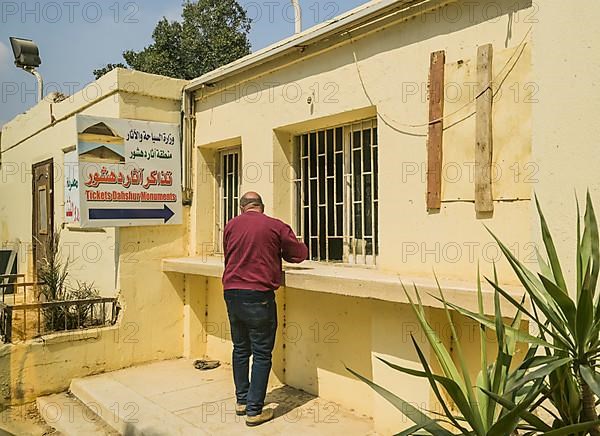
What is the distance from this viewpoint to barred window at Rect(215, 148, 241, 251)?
7242 millimetres

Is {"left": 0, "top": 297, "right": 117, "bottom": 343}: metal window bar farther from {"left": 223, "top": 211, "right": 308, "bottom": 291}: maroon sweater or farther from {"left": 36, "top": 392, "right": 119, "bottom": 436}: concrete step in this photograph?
{"left": 223, "top": 211, "right": 308, "bottom": 291}: maroon sweater

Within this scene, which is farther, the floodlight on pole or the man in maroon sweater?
the floodlight on pole

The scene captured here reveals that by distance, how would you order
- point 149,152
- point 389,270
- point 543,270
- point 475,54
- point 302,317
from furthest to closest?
point 149,152 < point 302,317 < point 389,270 < point 475,54 < point 543,270

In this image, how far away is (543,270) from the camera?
106 inches

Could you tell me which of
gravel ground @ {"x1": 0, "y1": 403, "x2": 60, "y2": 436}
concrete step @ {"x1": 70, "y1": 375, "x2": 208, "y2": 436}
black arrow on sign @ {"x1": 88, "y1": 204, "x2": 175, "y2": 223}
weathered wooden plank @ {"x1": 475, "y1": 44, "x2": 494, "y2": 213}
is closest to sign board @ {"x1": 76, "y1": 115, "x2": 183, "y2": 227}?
black arrow on sign @ {"x1": 88, "y1": 204, "x2": 175, "y2": 223}

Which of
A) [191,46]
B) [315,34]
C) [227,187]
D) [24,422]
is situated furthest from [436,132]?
[191,46]

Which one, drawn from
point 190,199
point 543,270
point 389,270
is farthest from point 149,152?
point 543,270

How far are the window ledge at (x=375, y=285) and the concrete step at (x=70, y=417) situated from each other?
6.48 feet

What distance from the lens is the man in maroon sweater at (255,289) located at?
4.77 meters

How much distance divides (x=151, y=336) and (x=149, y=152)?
2484 millimetres

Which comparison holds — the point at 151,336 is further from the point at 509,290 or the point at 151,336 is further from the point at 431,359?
the point at 509,290

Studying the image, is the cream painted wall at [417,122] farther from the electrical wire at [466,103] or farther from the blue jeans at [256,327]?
the blue jeans at [256,327]

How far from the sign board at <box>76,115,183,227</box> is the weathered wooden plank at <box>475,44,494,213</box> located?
4455 millimetres

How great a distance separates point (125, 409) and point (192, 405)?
26.9 inches
